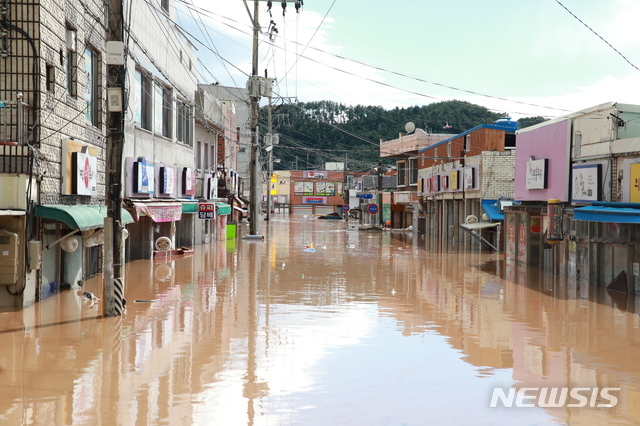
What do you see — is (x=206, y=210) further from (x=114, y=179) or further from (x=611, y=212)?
(x=611, y=212)

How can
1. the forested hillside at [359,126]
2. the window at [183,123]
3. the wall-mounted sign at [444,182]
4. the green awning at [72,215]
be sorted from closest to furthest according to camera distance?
the green awning at [72,215] → the window at [183,123] → the wall-mounted sign at [444,182] → the forested hillside at [359,126]

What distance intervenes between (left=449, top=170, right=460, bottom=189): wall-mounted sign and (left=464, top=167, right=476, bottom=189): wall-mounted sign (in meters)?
1.89

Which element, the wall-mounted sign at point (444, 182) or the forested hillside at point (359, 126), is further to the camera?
the forested hillside at point (359, 126)

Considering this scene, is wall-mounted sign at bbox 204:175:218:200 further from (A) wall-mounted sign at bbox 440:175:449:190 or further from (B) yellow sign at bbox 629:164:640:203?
(B) yellow sign at bbox 629:164:640:203

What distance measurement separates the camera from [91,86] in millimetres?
20969

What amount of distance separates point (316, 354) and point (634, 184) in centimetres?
1318

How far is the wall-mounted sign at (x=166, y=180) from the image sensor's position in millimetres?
29094

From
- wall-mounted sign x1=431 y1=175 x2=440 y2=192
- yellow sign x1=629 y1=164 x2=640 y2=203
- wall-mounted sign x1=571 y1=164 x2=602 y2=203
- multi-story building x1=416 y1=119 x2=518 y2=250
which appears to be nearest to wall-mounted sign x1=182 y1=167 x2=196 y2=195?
multi-story building x1=416 y1=119 x2=518 y2=250

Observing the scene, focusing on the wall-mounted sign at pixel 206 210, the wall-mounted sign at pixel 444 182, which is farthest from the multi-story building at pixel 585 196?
the wall-mounted sign at pixel 444 182

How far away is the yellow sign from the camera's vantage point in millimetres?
19312

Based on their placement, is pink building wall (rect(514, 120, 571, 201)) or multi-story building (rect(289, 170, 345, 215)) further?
multi-story building (rect(289, 170, 345, 215))

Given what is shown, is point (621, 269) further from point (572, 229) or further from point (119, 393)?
point (119, 393)

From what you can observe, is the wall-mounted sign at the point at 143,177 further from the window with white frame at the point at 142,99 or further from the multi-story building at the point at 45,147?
the multi-story building at the point at 45,147

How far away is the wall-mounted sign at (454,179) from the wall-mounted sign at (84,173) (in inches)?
1210
